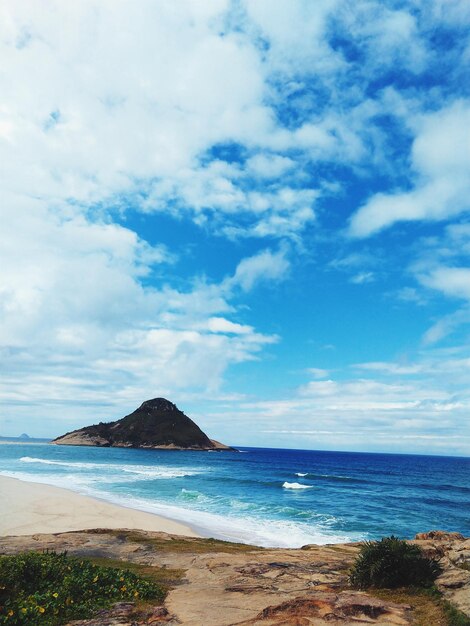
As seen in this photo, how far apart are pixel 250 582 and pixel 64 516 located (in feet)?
71.5

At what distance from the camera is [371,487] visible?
63.2 meters

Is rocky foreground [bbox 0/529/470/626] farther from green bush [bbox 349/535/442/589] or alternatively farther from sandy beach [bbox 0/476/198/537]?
sandy beach [bbox 0/476/198/537]

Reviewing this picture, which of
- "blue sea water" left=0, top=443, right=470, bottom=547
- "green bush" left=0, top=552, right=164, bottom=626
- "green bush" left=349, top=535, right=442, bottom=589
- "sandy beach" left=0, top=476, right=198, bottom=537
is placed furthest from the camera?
"blue sea water" left=0, top=443, right=470, bottom=547

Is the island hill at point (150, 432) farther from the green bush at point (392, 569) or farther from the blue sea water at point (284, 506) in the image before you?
the green bush at point (392, 569)

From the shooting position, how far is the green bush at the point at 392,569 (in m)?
11.0

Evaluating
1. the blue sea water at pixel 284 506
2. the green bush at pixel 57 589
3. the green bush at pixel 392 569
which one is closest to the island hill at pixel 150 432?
the blue sea water at pixel 284 506

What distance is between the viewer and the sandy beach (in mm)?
25675

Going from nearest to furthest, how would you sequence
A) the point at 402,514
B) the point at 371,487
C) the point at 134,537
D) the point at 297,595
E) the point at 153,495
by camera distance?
the point at 297,595 < the point at 134,537 < the point at 402,514 < the point at 153,495 < the point at 371,487

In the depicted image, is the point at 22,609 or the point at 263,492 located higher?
the point at 22,609

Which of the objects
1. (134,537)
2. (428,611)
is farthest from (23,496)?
(428,611)

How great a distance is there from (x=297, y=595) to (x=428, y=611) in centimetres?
287

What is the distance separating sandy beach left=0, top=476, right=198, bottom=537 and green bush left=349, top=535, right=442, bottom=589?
17.1 metres

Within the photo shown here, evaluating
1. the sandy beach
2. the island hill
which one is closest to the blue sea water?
the sandy beach

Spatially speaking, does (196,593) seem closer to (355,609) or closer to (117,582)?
(117,582)
